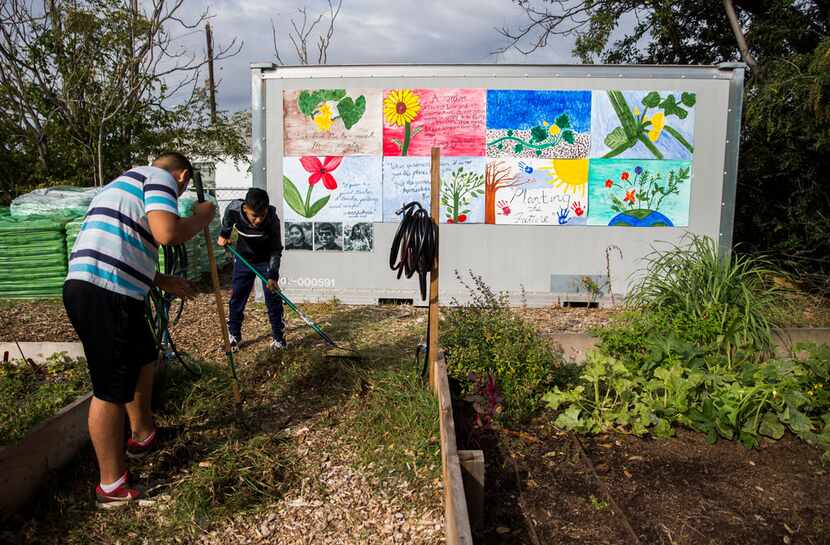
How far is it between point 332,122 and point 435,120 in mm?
1246

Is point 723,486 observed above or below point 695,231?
below

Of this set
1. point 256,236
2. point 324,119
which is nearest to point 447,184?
point 324,119

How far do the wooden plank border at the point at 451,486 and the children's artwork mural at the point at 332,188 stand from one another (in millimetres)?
4142

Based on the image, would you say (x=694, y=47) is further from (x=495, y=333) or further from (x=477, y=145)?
(x=495, y=333)

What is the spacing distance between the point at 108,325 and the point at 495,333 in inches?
90.8

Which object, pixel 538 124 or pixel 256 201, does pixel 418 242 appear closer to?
pixel 256 201

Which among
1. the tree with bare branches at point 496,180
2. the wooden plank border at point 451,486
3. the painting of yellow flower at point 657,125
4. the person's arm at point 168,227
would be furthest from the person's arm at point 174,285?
the painting of yellow flower at point 657,125

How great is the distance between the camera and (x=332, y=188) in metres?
7.43

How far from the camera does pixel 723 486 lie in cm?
290

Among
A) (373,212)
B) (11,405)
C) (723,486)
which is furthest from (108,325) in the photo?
(373,212)

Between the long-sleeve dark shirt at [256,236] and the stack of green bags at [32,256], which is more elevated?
the long-sleeve dark shirt at [256,236]

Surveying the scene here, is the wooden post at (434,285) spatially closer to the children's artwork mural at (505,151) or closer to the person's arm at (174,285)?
the person's arm at (174,285)

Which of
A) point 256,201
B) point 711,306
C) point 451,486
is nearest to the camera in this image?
point 451,486

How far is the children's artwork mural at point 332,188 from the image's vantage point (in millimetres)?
7414
